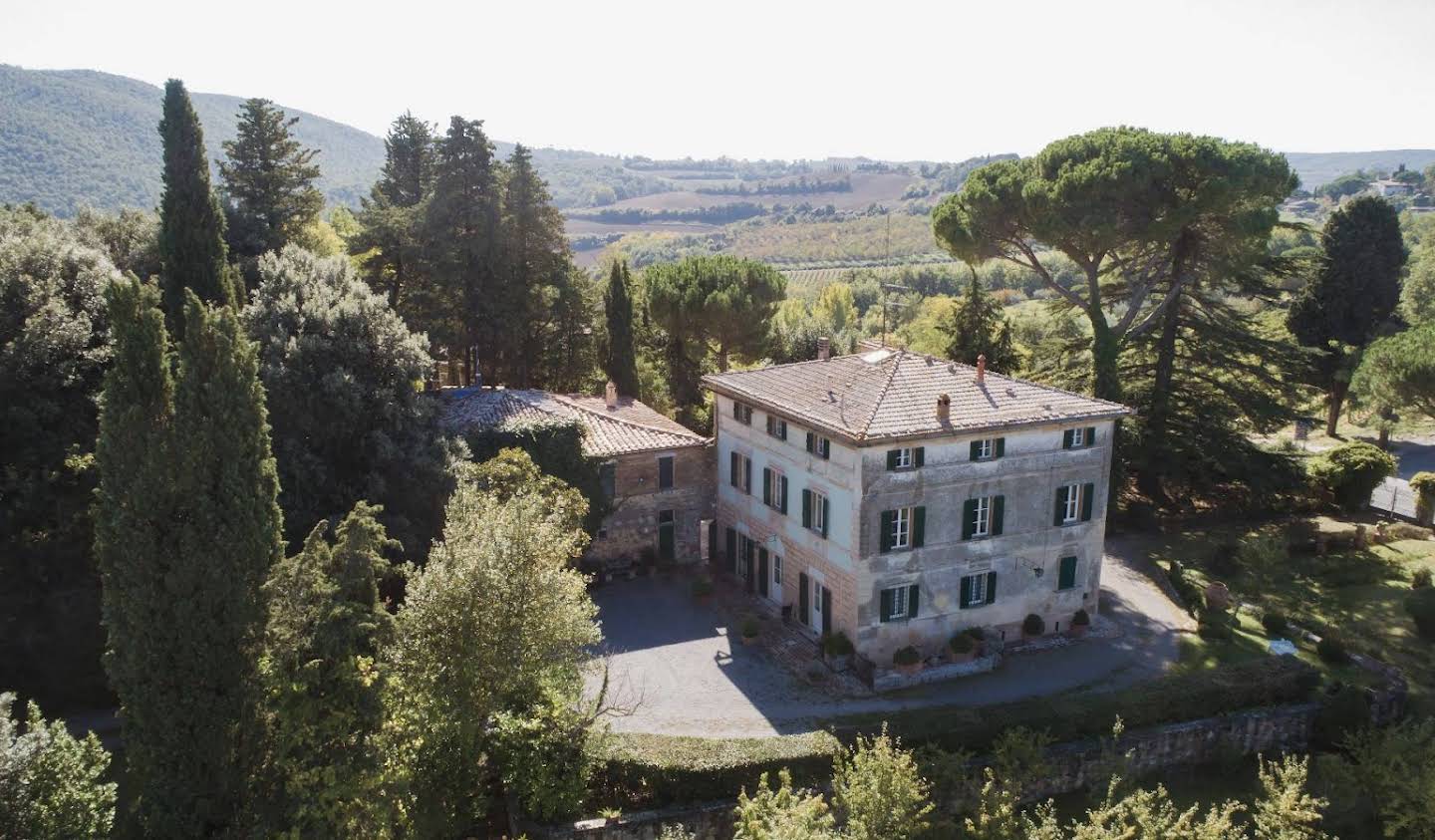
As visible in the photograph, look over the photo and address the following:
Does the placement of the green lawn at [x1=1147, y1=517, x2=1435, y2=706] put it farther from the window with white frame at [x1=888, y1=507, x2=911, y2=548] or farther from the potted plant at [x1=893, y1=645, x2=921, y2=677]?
the window with white frame at [x1=888, y1=507, x2=911, y2=548]

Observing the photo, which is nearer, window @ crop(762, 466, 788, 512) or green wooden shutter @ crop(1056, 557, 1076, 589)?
green wooden shutter @ crop(1056, 557, 1076, 589)

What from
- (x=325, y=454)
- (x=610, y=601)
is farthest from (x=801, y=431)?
(x=325, y=454)

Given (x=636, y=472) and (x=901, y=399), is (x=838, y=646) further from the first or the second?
(x=636, y=472)

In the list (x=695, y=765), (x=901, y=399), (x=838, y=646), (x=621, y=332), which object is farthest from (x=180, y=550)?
(x=621, y=332)

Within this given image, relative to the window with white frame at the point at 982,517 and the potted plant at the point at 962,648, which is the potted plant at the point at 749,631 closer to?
the potted plant at the point at 962,648

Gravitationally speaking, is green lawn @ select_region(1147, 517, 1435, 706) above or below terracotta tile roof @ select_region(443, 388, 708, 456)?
below

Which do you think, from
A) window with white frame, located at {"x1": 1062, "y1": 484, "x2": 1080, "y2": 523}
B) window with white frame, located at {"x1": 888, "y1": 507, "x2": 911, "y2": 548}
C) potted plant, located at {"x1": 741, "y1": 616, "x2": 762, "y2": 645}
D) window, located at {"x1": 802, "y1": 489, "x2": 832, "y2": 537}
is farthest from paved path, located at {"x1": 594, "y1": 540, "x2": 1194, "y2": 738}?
window, located at {"x1": 802, "y1": 489, "x2": 832, "y2": 537}

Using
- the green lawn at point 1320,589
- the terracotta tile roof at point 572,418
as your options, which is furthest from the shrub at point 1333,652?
the terracotta tile roof at point 572,418

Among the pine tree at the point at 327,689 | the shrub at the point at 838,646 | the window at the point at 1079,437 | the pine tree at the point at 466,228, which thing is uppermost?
the pine tree at the point at 466,228
